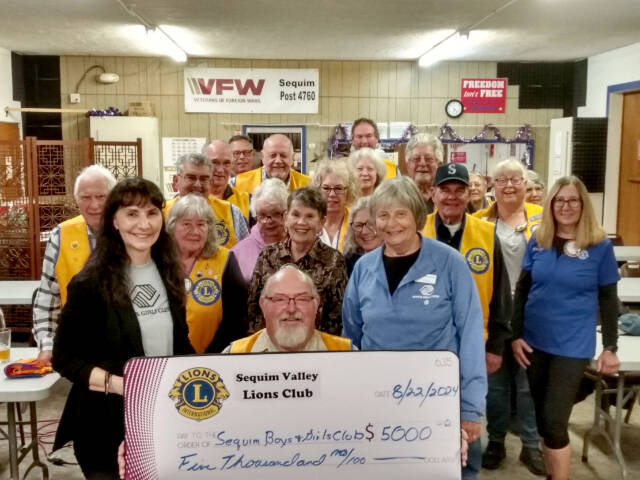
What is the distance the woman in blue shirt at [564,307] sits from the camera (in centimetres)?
272

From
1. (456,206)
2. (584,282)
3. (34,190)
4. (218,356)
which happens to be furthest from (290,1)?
(218,356)

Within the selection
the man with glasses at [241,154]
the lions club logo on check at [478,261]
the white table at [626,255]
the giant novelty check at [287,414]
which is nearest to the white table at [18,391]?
the giant novelty check at [287,414]

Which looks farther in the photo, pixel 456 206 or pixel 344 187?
pixel 344 187

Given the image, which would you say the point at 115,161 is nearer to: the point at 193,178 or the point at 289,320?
the point at 193,178

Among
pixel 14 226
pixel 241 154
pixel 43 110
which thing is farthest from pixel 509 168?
pixel 43 110

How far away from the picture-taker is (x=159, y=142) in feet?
31.7

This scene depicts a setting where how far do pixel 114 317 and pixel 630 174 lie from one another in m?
8.66

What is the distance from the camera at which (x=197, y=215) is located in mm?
2697

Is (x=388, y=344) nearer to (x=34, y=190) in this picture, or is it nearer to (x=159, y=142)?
(x=34, y=190)

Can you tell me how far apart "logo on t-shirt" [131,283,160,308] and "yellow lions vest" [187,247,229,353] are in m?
0.66

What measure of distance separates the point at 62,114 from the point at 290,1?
5.16 metres

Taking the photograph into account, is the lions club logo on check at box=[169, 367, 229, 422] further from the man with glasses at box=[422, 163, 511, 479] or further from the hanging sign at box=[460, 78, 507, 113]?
the hanging sign at box=[460, 78, 507, 113]

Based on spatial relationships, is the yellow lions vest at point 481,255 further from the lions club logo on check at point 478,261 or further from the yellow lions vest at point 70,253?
the yellow lions vest at point 70,253

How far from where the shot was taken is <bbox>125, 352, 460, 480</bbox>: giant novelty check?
4.84 feet
